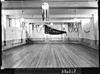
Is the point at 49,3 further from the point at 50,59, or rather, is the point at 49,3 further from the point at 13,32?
the point at 13,32

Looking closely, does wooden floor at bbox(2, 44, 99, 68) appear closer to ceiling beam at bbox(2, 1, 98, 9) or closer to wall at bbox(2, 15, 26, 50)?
wall at bbox(2, 15, 26, 50)

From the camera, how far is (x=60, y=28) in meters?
5.80

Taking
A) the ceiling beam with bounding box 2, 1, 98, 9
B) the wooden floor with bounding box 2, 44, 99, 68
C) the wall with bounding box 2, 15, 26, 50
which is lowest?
the wooden floor with bounding box 2, 44, 99, 68

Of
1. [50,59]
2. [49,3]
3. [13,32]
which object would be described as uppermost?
[49,3]

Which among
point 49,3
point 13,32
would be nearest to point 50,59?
point 49,3

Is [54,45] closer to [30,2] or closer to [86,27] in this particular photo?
[86,27]

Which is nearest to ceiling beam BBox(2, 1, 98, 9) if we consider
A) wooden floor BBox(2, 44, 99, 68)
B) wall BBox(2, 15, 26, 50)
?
wall BBox(2, 15, 26, 50)

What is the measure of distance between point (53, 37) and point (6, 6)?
3099mm

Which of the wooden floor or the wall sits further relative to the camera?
the wall

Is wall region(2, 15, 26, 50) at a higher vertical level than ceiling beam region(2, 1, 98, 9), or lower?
lower

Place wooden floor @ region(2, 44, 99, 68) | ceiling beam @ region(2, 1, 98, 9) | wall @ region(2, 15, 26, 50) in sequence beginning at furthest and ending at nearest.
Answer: wall @ region(2, 15, 26, 50) → ceiling beam @ region(2, 1, 98, 9) → wooden floor @ region(2, 44, 99, 68)

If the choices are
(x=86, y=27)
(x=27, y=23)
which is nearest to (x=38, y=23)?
(x=27, y=23)

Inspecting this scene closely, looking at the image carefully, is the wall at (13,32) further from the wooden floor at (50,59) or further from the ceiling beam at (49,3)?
the ceiling beam at (49,3)

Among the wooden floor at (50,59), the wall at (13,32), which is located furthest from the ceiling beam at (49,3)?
the wooden floor at (50,59)
